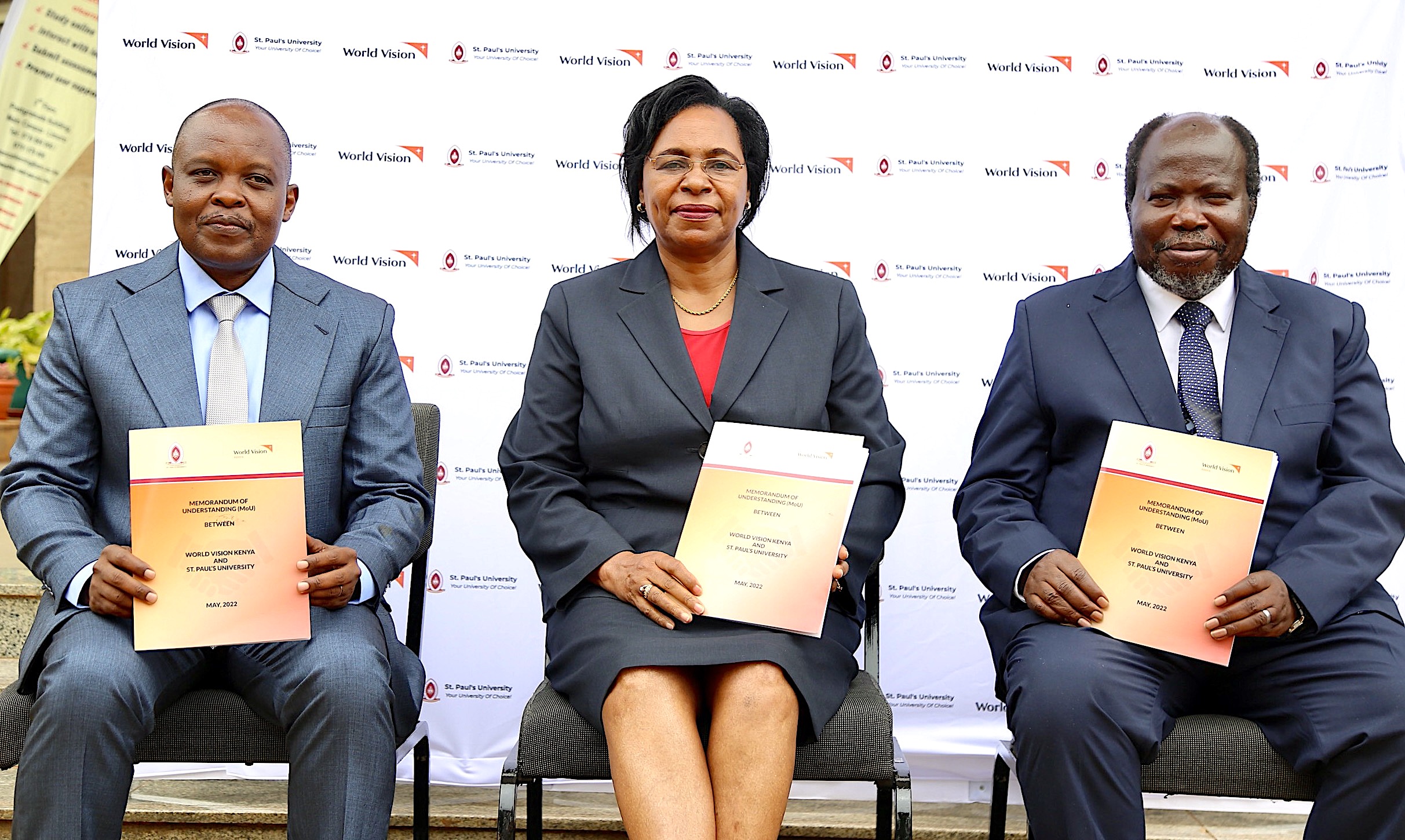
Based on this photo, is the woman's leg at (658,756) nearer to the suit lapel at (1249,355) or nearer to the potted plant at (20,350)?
the suit lapel at (1249,355)

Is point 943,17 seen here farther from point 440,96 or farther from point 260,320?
point 260,320

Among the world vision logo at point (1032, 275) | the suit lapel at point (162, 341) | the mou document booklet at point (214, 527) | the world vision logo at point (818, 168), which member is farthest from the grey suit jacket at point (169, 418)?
the world vision logo at point (1032, 275)

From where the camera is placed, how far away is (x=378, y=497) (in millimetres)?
2676

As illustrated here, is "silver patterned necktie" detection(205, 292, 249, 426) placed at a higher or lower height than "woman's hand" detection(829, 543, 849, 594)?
higher

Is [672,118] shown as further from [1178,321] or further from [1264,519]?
[1264,519]

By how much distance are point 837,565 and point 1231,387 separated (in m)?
0.99

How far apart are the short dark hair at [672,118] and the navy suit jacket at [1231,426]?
0.75 metres

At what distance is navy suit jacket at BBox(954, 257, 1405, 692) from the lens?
259cm

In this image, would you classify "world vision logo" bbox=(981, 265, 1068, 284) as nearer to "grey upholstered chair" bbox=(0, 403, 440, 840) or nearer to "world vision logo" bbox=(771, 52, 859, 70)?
"world vision logo" bbox=(771, 52, 859, 70)

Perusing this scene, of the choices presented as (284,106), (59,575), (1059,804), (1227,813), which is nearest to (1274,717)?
(1059,804)

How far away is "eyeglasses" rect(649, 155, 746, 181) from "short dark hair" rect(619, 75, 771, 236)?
0.07m

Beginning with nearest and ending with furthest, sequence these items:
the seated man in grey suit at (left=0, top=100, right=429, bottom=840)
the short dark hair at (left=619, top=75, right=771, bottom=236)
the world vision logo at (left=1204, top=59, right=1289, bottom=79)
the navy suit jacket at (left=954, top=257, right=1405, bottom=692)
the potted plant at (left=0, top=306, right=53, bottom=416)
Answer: the seated man in grey suit at (left=0, top=100, right=429, bottom=840)
the navy suit jacket at (left=954, top=257, right=1405, bottom=692)
the short dark hair at (left=619, top=75, right=771, bottom=236)
the world vision logo at (left=1204, top=59, right=1289, bottom=79)
the potted plant at (left=0, top=306, right=53, bottom=416)

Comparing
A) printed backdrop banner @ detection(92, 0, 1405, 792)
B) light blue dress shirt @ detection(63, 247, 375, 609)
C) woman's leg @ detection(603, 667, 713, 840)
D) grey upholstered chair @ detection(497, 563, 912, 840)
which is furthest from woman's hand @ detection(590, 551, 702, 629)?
printed backdrop banner @ detection(92, 0, 1405, 792)

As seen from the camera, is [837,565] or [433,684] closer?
[837,565]
